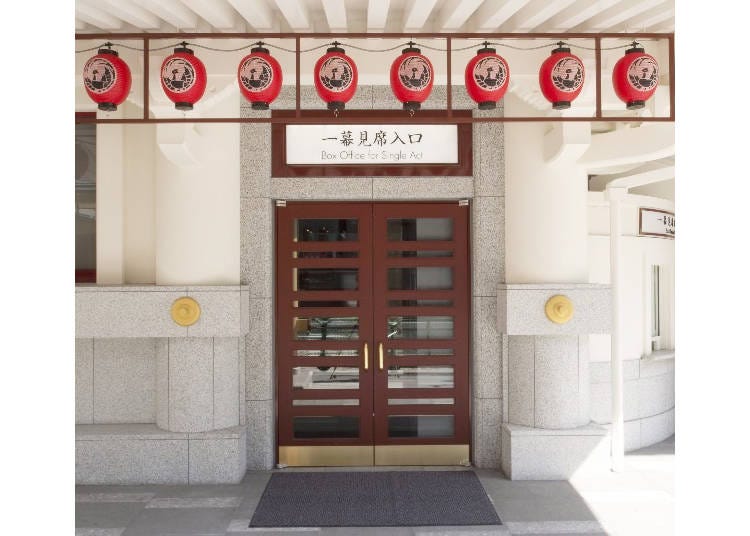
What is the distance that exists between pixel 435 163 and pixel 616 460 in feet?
11.4

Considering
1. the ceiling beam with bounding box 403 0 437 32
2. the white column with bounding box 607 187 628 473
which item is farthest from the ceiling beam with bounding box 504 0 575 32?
the white column with bounding box 607 187 628 473

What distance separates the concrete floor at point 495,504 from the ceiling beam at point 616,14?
3.96 m

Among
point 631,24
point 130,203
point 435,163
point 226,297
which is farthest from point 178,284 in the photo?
point 631,24

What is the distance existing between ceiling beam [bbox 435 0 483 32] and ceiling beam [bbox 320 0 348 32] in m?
0.80

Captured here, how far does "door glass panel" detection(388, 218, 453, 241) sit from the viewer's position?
20.9 ft

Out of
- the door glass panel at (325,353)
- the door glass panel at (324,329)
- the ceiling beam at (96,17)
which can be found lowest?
the door glass panel at (325,353)

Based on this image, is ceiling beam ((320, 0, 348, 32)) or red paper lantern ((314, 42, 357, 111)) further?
ceiling beam ((320, 0, 348, 32))

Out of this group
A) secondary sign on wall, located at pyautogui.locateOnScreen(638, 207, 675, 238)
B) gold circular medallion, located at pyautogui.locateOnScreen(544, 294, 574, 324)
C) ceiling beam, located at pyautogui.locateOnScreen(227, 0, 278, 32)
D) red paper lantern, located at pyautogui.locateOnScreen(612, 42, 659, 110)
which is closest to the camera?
red paper lantern, located at pyautogui.locateOnScreen(612, 42, 659, 110)

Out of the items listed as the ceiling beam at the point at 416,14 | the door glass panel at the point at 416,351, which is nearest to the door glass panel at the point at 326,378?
the door glass panel at the point at 416,351

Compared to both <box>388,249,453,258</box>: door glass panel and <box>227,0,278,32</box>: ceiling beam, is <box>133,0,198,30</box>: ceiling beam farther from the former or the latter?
<box>388,249,453,258</box>: door glass panel

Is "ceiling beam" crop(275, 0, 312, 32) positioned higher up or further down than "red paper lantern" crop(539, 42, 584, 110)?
higher up

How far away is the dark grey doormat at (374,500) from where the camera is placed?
4.90 m

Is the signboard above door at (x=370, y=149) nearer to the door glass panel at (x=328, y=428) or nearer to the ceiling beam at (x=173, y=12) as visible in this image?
the ceiling beam at (x=173, y=12)
